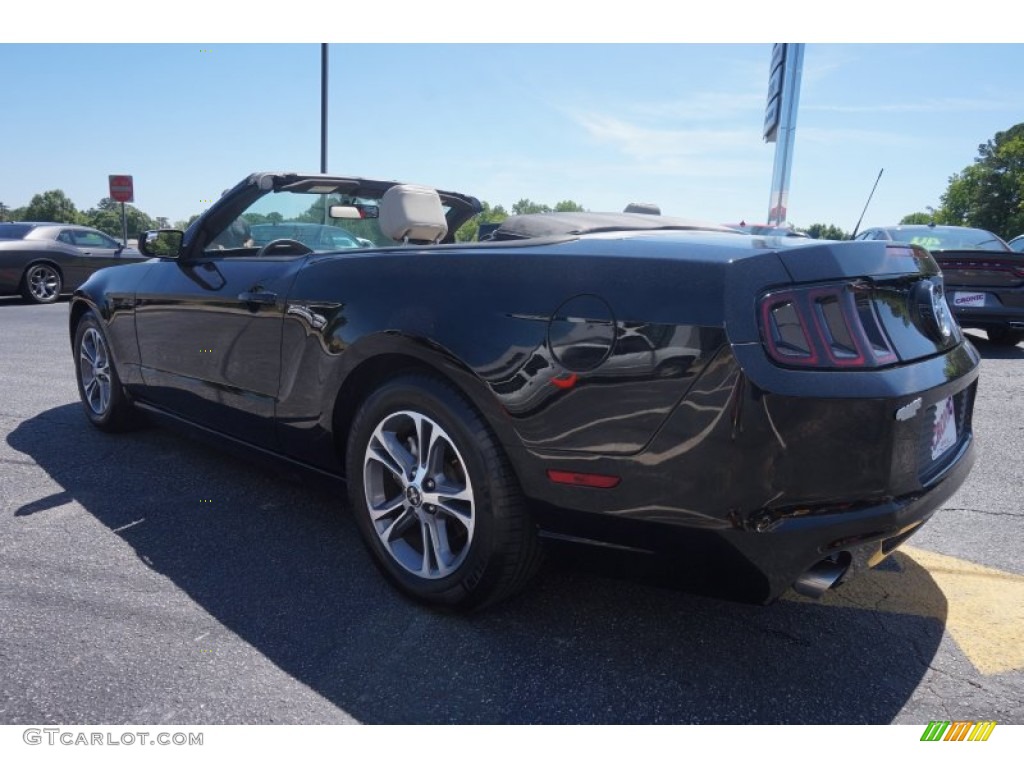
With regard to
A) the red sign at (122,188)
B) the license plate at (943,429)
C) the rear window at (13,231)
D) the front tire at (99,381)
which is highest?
the red sign at (122,188)

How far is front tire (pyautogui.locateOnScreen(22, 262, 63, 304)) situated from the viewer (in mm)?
12688

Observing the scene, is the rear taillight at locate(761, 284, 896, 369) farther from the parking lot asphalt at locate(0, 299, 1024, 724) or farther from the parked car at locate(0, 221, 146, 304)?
the parked car at locate(0, 221, 146, 304)

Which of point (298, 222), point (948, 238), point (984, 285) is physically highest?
point (948, 238)

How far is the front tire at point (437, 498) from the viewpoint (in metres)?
2.17

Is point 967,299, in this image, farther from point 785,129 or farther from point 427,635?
point 785,129

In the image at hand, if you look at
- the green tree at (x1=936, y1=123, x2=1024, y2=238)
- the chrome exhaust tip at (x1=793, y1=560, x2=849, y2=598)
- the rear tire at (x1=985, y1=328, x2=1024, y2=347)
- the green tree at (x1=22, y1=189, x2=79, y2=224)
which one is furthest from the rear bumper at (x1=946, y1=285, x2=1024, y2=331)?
the green tree at (x1=22, y1=189, x2=79, y2=224)

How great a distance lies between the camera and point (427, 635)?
230 centimetres

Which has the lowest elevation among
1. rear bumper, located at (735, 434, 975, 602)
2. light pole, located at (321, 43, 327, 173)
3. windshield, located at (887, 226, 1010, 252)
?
rear bumper, located at (735, 434, 975, 602)

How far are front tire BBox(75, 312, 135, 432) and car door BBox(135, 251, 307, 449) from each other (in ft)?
1.44

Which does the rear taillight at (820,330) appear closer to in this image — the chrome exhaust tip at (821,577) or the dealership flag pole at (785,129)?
the chrome exhaust tip at (821,577)

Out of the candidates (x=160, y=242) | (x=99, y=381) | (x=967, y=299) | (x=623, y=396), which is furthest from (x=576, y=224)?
(x=967, y=299)

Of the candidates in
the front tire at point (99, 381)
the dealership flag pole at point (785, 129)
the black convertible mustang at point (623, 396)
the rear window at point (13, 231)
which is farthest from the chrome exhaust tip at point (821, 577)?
the dealership flag pole at point (785, 129)

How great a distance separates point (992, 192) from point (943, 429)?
77705mm

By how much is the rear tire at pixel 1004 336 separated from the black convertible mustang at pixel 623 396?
25.6 feet
